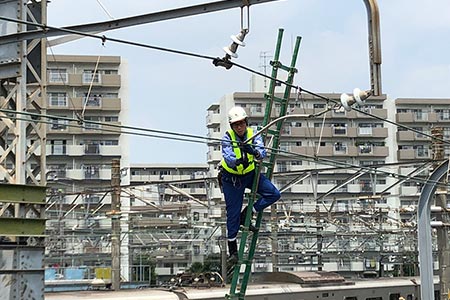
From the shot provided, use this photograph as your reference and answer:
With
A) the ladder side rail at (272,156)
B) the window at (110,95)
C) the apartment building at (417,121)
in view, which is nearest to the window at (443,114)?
the apartment building at (417,121)

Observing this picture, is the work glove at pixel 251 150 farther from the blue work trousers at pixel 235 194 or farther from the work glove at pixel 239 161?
the blue work trousers at pixel 235 194

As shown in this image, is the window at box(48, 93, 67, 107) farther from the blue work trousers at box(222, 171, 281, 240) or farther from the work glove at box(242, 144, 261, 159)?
the work glove at box(242, 144, 261, 159)

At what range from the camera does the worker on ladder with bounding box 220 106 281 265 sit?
699cm

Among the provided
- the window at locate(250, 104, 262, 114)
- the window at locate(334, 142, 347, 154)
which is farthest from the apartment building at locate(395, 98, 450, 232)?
the window at locate(250, 104, 262, 114)

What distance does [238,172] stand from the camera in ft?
23.4

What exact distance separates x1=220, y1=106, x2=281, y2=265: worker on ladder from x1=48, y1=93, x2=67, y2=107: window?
1673 inches

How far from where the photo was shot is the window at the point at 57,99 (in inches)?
1909

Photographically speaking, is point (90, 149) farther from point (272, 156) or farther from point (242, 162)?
point (242, 162)

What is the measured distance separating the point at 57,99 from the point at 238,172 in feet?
143

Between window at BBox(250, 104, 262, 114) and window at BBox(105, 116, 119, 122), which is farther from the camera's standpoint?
window at BBox(250, 104, 262, 114)

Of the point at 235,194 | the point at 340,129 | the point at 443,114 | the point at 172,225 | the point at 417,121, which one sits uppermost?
the point at 443,114

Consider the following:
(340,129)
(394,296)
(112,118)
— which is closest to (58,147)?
(112,118)

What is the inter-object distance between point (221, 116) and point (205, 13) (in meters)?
52.1

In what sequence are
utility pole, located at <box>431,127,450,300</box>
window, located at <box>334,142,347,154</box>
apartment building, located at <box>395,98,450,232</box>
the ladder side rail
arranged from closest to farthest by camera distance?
1. the ladder side rail
2. utility pole, located at <box>431,127,450,300</box>
3. window, located at <box>334,142,347,154</box>
4. apartment building, located at <box>395,98,450,232</box>
